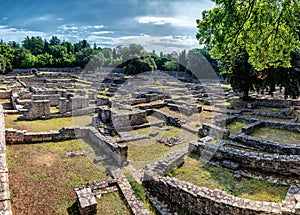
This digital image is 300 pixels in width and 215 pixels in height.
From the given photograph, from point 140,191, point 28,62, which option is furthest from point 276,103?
point 28,62

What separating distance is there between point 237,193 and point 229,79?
63.2ft

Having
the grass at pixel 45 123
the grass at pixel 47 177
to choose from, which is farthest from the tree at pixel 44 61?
the grass at pixel 47 177

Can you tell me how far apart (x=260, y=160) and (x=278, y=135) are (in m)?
5.67

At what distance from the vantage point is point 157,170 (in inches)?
350

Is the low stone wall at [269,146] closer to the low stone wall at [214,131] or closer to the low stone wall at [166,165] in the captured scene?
the low stone wall at [214,131]

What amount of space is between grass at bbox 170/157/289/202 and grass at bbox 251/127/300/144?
556 cm

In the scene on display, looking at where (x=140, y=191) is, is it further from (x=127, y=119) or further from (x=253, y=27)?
(x=127, y=119)

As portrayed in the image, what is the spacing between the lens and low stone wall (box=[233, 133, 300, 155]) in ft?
34.9

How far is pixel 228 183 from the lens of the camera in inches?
335

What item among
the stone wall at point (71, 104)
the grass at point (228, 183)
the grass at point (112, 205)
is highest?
the stone wall at point (71, 104)

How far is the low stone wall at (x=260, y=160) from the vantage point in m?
8.84

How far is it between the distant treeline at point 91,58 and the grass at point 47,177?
159 ft

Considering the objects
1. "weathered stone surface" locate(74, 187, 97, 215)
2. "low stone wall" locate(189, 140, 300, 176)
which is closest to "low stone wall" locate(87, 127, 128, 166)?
"weathered stone surface" locate(74, 187, 97, 215)

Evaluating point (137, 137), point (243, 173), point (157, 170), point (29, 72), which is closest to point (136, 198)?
point (157, 170)
